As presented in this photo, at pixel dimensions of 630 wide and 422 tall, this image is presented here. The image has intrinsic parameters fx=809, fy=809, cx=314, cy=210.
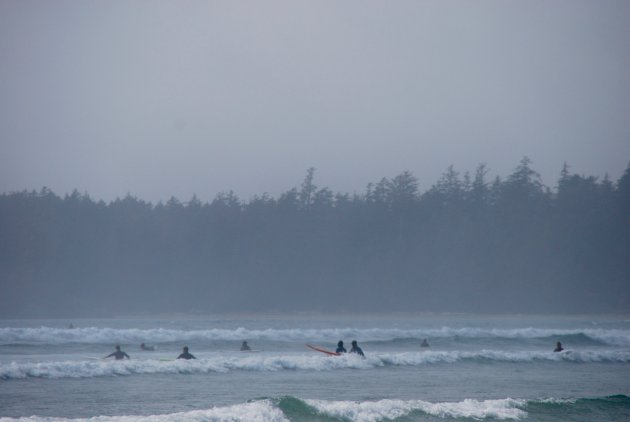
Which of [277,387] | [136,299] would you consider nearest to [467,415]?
[277,387]

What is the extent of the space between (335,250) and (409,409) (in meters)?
73.3

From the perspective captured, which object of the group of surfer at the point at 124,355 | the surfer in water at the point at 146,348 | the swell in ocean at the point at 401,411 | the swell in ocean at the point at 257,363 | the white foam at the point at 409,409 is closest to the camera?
the swell in ocean at the point at 401,411

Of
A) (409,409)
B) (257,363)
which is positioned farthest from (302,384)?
(409,409)

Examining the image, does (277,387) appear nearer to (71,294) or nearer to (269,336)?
(269,336)

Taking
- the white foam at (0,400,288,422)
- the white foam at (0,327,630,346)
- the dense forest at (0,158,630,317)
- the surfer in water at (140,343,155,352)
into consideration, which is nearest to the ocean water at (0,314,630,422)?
the white foam at (0,400,288,422)

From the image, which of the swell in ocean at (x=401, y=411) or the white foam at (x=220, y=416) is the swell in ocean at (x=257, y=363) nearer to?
the white foam at (x=220, y=416)

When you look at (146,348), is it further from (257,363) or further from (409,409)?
(409,409)

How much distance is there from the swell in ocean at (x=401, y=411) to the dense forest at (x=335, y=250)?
63512 mm

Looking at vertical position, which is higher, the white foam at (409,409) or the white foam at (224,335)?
the white foam at (224,335)

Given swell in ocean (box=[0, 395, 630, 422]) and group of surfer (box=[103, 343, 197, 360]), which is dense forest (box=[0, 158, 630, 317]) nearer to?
group of surfer (box=[103, 343, 197, 360])

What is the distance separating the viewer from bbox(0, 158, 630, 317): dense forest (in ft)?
281

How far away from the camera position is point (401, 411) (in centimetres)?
1920

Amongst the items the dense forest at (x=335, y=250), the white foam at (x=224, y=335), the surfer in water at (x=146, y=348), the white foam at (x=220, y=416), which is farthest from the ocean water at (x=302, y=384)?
the dense forest at (x=335, y=250)

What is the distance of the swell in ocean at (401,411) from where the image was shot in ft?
57.6
